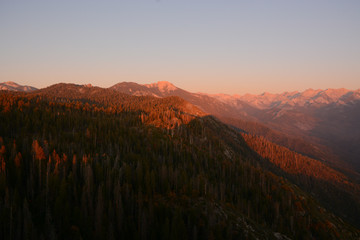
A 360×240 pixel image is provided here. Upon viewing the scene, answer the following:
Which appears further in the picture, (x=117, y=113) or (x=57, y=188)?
(x=117, y=113)

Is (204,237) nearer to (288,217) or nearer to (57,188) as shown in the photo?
(57,188)

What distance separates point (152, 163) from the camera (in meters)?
81.9

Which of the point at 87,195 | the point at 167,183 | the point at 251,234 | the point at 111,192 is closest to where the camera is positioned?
the point at 87,195

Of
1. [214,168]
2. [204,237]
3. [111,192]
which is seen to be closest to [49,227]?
[111,192]

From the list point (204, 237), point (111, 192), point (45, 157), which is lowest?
point (204, 237)

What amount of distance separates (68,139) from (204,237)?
268 feet

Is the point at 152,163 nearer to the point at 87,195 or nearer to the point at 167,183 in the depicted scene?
the point at 167,183

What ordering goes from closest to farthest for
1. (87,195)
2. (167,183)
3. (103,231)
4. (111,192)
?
(103,231)
(87,195)
(111,192)
(167,183)

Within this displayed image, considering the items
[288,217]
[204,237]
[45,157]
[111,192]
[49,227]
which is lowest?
[288,217]

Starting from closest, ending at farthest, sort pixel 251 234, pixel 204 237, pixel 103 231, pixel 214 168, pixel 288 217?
pixel 103 231, pixel 204 237, pixel 251 234, pixel 288 217, pixel 214 168

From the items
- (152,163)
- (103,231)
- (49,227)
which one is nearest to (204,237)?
(103,231)

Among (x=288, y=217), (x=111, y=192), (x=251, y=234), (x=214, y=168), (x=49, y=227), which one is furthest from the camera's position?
(x=214, y=168)

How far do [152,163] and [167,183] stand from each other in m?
20.7

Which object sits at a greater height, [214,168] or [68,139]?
[68,139]
